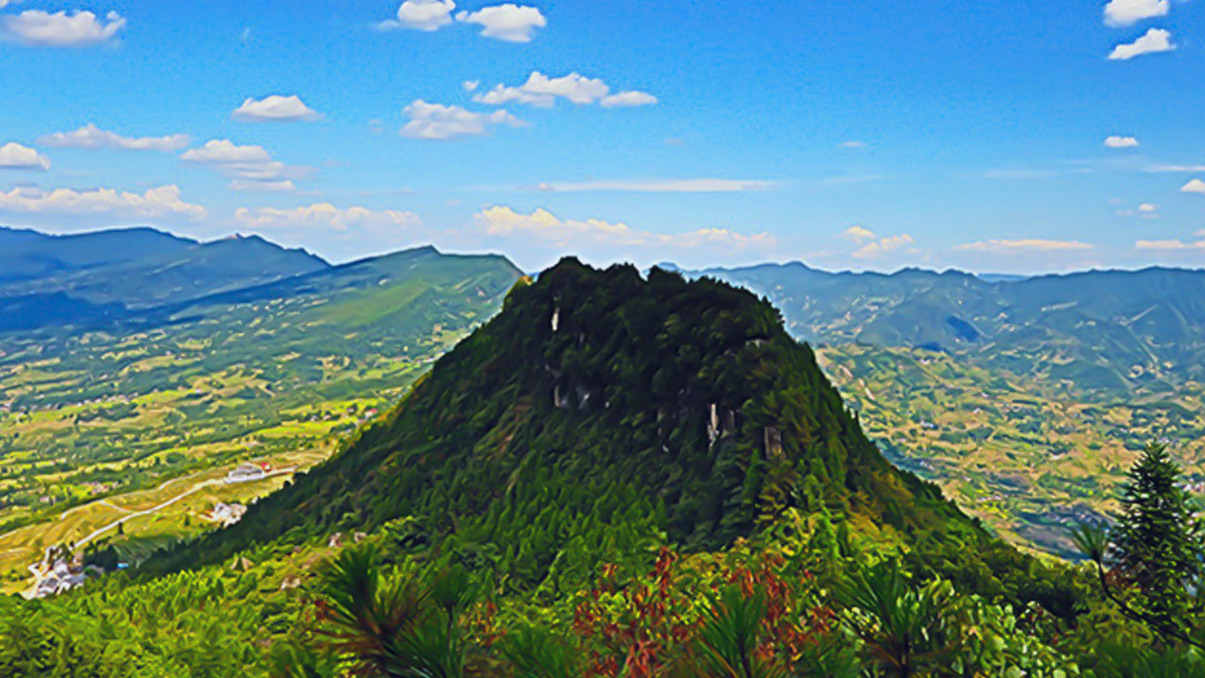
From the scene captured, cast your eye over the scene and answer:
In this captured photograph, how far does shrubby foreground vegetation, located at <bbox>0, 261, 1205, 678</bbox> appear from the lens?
1384cm

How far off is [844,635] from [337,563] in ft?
29.1

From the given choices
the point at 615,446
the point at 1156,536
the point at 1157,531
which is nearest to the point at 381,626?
the point at 1156,536

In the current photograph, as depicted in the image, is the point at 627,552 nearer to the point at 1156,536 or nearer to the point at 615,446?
the point at 615,446

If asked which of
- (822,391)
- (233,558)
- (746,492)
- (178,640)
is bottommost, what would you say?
(233,558)

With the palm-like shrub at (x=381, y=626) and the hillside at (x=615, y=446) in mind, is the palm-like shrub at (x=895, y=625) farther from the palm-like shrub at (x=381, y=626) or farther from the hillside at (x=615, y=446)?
the hillside at (x=615, y=446)

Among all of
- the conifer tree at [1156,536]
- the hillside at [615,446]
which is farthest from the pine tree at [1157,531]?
the hillside at [615,446]

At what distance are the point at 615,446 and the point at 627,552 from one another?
28705 mm

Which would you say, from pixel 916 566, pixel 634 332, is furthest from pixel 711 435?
pixel 916 566

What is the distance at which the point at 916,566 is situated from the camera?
1780 inches

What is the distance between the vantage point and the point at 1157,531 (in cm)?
3225

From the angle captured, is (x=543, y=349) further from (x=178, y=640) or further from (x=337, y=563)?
(x=337, y=563)

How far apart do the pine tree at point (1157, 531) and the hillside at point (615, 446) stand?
27405 millimetres

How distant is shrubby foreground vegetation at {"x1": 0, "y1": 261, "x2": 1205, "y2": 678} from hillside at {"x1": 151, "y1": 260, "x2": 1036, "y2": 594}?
40cm

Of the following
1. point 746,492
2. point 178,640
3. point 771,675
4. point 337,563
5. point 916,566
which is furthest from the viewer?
point 746,492
